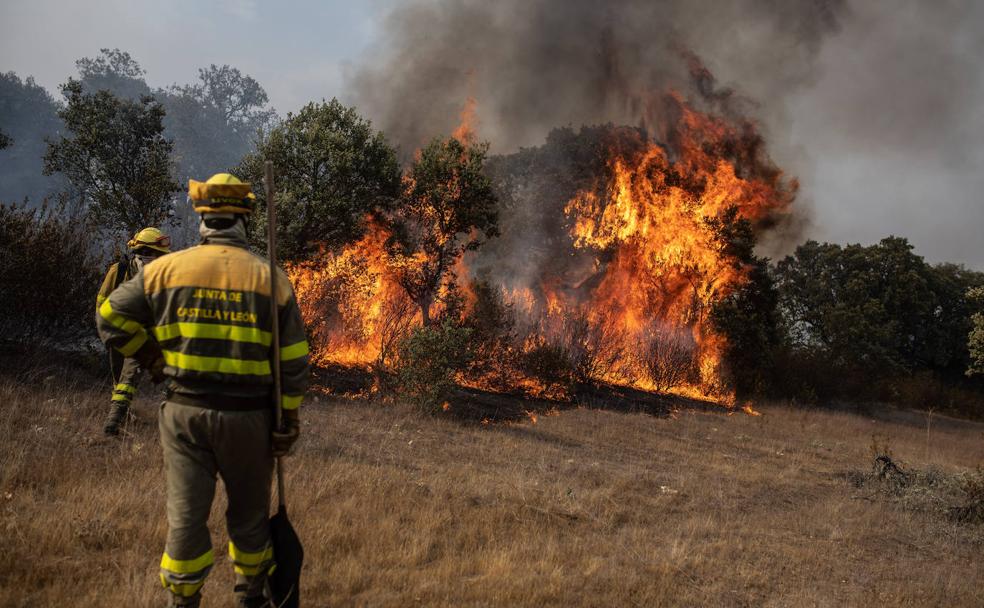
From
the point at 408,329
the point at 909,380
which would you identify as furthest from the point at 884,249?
the point at 408,329

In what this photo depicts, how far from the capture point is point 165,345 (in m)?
3.07

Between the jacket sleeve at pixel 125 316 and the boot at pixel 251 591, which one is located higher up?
the jacket sleeve at pixel 125 316

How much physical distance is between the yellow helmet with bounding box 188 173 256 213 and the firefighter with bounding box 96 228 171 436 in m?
3.89

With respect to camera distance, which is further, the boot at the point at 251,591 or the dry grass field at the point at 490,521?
the dry grass field at the point at 490,521

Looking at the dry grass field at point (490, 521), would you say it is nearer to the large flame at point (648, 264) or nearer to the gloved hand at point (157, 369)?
the gloved hand at point (157, 369)

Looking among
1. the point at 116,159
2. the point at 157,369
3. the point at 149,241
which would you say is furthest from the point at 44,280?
the point at 157,369

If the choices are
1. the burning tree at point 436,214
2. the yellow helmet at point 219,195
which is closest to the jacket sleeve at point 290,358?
the yellow helmet at point 219,195

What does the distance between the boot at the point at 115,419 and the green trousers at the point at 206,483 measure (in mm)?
4609

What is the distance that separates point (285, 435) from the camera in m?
3.15

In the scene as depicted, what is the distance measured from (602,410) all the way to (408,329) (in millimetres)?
5649

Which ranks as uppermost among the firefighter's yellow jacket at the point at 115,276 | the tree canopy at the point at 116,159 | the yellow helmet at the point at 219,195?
the tree canopy at the point at 116,159

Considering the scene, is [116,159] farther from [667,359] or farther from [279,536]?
[667,359]

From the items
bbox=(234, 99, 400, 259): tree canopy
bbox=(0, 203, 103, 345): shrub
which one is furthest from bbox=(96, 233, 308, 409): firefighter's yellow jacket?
bbox=(234, 99, 400, 259): tree canopy

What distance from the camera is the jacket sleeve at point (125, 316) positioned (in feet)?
10.0
